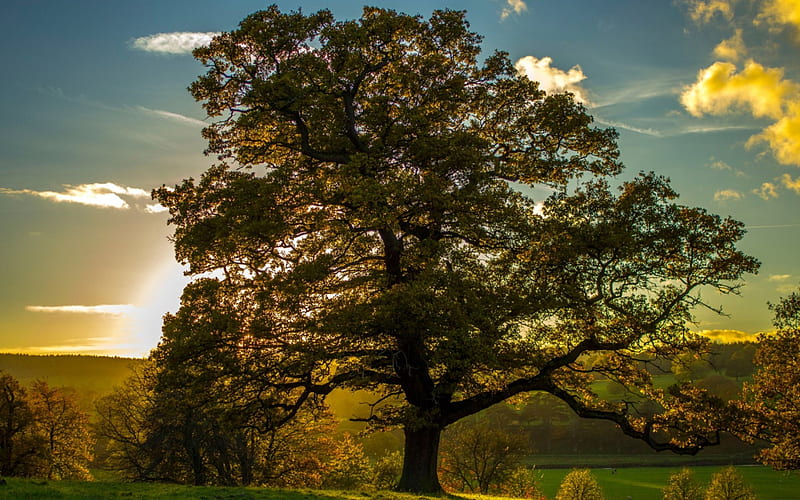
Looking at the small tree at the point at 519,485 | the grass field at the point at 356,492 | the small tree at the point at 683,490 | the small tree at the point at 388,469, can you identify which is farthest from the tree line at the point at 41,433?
the small tree at the point at 683,490

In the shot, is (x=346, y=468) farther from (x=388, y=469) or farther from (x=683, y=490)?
(x=683, y=490)

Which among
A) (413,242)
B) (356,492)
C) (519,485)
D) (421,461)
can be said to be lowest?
(519,485)

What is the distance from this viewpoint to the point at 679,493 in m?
72.0

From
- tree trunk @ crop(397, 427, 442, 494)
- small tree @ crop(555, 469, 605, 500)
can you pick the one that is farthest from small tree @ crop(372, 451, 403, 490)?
tree trunk @ crop(397, 427, 442, 494)

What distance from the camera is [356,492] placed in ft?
67.8

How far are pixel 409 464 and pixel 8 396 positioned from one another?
4045cm

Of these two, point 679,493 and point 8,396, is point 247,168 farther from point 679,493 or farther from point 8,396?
point 679,493

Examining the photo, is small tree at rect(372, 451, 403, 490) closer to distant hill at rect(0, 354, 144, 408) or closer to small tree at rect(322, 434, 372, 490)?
small tree at rect(322, 434, 372, 490)

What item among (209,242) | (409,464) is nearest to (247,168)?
(209,242)

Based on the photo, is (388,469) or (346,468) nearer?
(346,468)

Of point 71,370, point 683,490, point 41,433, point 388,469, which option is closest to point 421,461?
point 388,469

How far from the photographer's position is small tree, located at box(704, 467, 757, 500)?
6956cm

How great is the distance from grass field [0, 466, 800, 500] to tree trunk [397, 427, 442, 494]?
144 cm

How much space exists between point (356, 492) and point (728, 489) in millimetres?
68104
